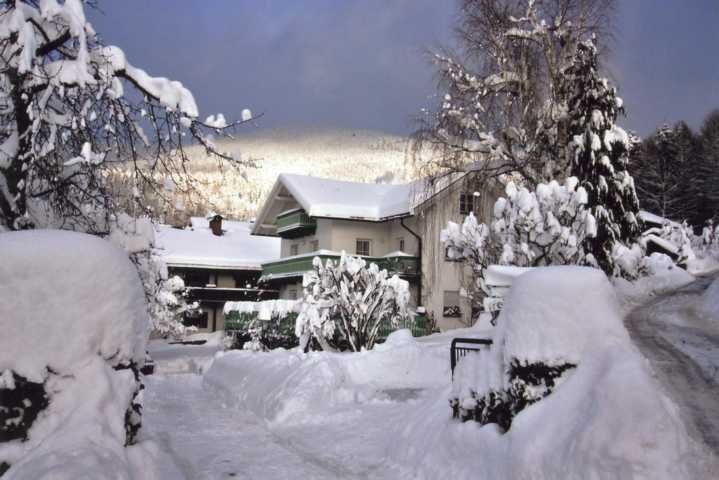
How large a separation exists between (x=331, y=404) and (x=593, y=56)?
16.9 metres

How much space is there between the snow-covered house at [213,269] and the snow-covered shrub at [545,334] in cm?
3209

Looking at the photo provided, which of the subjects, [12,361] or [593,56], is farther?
[593,56]

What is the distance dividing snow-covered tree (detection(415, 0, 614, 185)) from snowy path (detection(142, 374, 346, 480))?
12461 mm

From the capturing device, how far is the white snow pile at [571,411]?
16.8 feet

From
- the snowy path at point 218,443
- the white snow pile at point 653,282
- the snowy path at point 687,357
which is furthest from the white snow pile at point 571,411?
the white snow pile at point 653,282

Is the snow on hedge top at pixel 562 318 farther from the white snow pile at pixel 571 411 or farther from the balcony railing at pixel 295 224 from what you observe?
the balcony railing at pixel 295 224

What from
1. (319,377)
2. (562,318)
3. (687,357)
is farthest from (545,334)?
(319,377)

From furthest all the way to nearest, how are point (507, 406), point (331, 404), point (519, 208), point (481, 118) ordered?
1. point (481, 118)
2. point (519, 208)
3. point (331, 404)
4. point (507, 406)

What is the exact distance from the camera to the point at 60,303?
4461mm

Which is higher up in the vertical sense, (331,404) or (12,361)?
(12,361)

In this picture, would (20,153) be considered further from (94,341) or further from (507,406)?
(507,406)

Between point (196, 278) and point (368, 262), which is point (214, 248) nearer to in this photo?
point (196, 278)

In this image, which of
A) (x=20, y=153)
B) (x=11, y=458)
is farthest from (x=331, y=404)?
(x=11, y=458)

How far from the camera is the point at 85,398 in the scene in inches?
174
